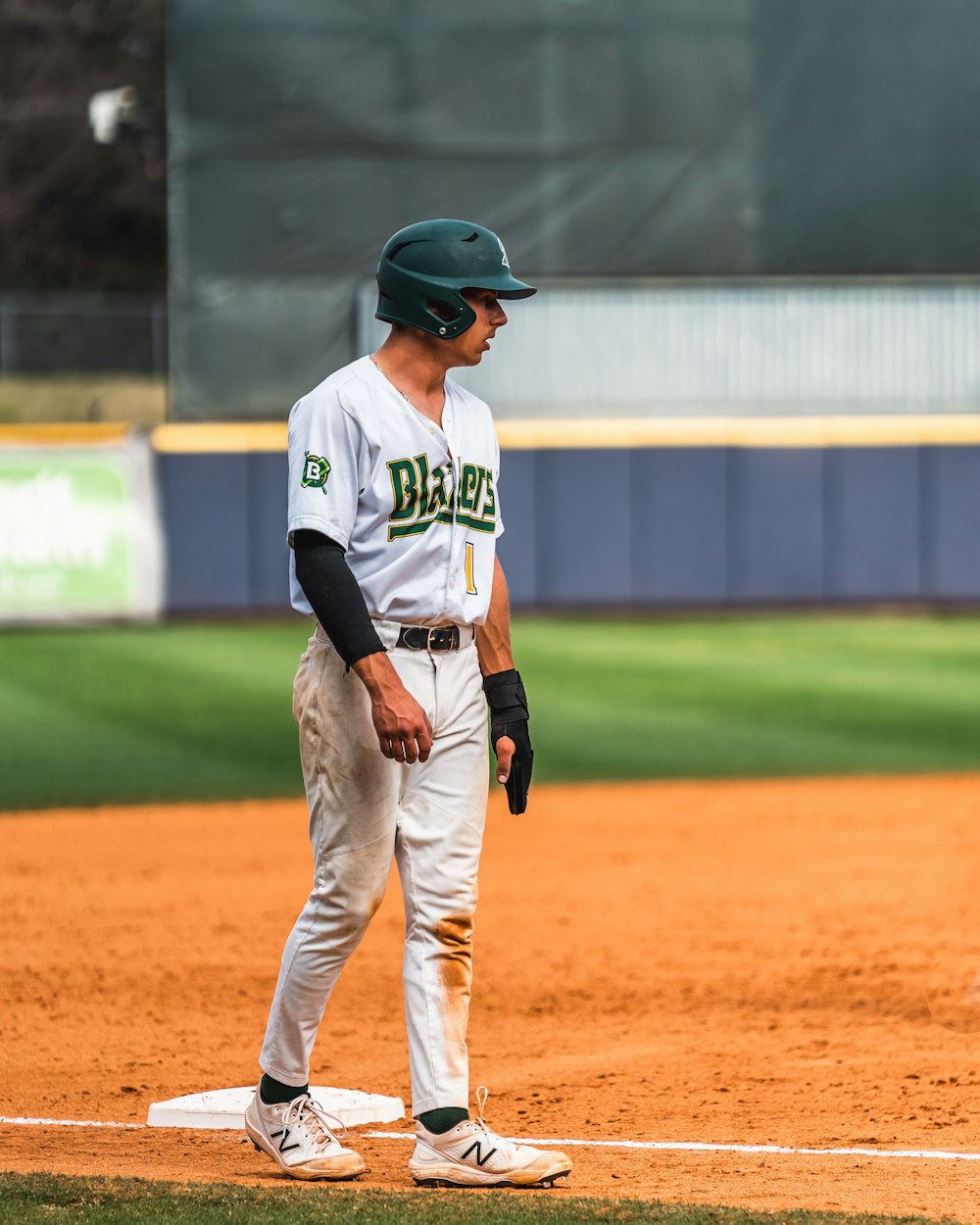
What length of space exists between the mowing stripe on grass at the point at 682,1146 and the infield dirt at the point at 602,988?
48mm

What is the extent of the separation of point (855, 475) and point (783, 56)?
15.4 feet

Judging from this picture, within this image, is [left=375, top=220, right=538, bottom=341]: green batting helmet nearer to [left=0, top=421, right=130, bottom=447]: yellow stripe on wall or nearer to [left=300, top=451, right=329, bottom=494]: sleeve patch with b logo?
[left=300, top=451, right=329, bottom=494]: sleeve patch with b logo

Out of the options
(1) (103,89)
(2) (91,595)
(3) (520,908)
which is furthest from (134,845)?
(1) (103,89)

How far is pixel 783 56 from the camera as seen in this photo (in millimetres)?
19062

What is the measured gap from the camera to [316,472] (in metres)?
3.58

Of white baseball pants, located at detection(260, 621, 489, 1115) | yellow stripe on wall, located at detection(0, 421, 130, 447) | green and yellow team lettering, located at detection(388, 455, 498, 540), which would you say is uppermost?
yellow stripe on wall, located at detection(0, 421, 130, 447)

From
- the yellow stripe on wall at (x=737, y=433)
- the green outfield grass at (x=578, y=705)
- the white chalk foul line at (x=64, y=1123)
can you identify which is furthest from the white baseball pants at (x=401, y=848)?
the yellow stripe on wall at (x=737, y=433)

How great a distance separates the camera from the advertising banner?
15.3 meters

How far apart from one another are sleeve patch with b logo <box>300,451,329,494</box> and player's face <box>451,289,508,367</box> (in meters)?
0.35

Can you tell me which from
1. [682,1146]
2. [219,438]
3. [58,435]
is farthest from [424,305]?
[219,438]

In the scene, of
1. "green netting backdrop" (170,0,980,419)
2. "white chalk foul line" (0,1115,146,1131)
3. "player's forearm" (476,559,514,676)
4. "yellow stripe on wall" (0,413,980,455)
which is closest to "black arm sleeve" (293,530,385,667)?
"player's forearm" (476,559,514,676)

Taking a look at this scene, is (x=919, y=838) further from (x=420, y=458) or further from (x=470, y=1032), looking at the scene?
(x=420, y=458)

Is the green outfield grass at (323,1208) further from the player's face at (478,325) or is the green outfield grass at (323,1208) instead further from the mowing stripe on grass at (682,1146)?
the player's face at (478,325)

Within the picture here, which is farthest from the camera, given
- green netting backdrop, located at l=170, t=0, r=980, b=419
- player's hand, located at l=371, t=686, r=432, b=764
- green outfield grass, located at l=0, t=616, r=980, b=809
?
green netting backdrop, located at l=170, t=0, r=980, b=419
